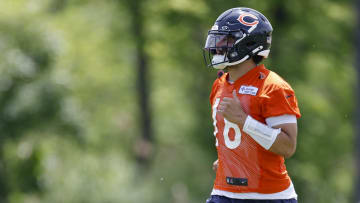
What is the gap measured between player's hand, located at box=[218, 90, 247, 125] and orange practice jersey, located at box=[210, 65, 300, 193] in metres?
0.10

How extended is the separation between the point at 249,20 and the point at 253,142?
2.80 ft

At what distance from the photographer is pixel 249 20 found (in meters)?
4.62

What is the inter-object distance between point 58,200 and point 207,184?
4082 mm

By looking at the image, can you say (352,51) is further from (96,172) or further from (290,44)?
(96,172)

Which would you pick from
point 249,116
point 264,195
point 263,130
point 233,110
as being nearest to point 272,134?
point 263,130

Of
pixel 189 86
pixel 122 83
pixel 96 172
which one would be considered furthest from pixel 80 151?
pixel 122 83

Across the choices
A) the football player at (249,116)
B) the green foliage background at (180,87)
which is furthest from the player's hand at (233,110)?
the green foliage background at (180,87)

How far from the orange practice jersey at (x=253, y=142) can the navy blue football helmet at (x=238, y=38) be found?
151mm

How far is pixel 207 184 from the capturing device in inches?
702

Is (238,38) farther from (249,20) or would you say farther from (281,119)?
(281,119)

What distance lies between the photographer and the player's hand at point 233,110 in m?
4.29

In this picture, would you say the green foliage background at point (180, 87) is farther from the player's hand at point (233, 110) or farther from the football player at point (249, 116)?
the player's hand at point (233, 110)

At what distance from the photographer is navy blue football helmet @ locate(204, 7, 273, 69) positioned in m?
4.58

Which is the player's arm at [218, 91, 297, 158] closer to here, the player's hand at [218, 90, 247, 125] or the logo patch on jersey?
the player's hand at [218, 90, 247, 125]
